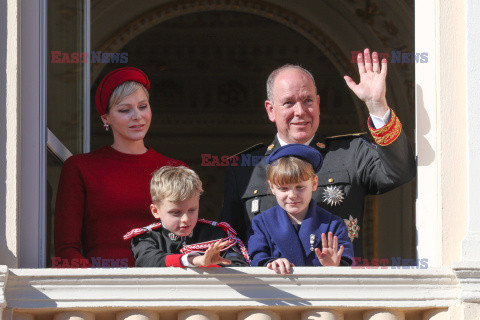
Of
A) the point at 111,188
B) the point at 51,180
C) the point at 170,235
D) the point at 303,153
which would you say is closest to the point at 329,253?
the point at 303,153

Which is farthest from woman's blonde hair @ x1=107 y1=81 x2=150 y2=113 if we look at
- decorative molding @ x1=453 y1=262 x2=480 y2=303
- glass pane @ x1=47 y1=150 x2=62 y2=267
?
decorative molding @ x1=453 y1=262 x2=480 y2=303

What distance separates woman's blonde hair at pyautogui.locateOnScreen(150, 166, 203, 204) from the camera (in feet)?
23.4

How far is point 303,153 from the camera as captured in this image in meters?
7.27

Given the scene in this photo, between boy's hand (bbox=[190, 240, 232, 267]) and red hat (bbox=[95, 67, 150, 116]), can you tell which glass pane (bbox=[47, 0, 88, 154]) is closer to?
red hat (bbox=[95, 67, 150, 116])

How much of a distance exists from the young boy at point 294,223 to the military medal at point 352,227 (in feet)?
0.68

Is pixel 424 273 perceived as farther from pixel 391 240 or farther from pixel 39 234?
pixel 391 240

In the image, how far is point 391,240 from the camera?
11.9 m

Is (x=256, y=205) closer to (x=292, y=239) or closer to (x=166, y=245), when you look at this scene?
(x=292, y=239)

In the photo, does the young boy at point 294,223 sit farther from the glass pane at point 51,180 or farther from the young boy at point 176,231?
the glass pane at point 51,180

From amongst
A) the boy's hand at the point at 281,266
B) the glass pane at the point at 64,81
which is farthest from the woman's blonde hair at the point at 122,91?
the boy's hand at the point at 281,266

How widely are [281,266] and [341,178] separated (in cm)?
80

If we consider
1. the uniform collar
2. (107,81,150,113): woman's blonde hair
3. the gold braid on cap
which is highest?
(107,81,150,113): woman's blonde hair

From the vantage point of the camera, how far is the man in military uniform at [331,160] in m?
7.30

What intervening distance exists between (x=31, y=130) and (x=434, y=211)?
6.54 ft
